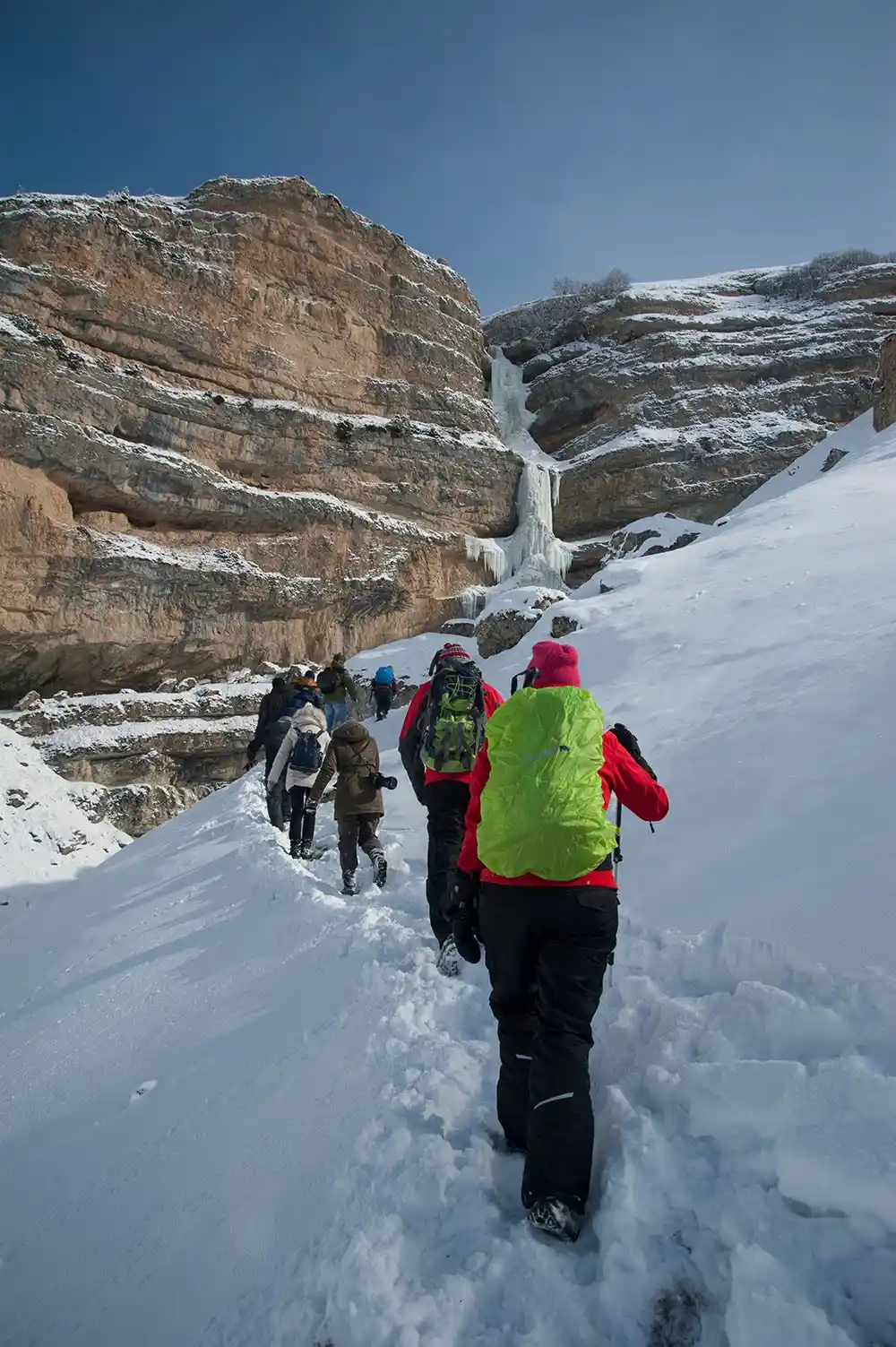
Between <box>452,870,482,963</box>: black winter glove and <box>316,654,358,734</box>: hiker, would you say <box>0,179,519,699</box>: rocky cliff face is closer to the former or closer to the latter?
<box>316,654,358,734</box>: hiker

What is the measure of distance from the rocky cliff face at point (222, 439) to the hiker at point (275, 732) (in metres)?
14.8

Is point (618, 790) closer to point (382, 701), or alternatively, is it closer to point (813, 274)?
point (382, 701)

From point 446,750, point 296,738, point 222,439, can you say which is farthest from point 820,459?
point 446,750

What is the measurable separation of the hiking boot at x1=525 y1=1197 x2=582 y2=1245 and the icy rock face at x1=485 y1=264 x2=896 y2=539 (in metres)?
30.7

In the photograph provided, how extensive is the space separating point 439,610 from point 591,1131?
1020 inches

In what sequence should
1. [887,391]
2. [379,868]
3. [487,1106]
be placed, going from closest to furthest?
1. [487,1106]
2. [379,868]
3. [887,391]

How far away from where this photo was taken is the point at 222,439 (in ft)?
80.3

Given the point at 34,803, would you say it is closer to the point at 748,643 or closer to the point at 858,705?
the point at 748,643

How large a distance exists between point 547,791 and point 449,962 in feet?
6.39

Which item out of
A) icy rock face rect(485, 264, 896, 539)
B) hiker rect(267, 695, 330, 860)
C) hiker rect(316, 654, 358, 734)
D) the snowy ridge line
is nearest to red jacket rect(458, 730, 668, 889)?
hiker rect(267, 695, 330, 860)

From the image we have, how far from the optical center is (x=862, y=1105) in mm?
1922

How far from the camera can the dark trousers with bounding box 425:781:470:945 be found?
179 inches

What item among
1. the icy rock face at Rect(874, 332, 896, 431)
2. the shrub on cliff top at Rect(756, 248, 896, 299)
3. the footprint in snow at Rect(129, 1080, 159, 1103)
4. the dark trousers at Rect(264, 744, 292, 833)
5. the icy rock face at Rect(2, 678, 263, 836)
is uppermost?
the shrub on cliff top at Rect(756, 248, 896, 299)

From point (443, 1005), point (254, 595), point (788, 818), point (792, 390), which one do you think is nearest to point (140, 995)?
point (443, 1005)
